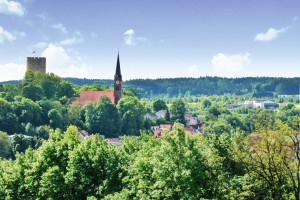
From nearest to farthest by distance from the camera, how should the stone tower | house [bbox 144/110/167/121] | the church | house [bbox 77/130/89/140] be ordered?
house [bbox 77/130/89/140] < the church < house [bbox 144/110/167/121] < the stone tower

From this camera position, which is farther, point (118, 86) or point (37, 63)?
point (37, 63)

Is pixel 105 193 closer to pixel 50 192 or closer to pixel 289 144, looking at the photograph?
pixel 50 192

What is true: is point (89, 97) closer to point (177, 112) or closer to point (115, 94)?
point (115, 94)

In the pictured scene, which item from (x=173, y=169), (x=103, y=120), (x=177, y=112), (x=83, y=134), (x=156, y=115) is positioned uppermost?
(x=173, y=169)

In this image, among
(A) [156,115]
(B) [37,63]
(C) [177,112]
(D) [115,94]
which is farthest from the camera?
(B) [37,63]

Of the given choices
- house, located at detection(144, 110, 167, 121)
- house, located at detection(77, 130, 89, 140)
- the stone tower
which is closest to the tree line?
house, located at detection(77, 130, 89, 140)

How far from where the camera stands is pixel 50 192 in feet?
78.6

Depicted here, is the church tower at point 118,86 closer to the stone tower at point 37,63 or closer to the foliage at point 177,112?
the foliage at point 177,112

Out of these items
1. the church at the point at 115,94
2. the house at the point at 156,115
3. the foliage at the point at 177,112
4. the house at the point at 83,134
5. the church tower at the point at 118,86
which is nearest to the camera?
the house at the point at 83,134

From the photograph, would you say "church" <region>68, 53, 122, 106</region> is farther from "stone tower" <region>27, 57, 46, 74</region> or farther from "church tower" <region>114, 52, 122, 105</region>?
"stone tower" <region>27, 57, 46, 74</region>

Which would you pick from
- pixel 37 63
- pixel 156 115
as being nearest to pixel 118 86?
pixel 156 115

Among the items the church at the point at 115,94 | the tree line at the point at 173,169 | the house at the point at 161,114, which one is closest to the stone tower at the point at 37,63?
the church at the point at 115,94

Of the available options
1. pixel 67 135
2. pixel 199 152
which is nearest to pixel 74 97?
pixel 67 135

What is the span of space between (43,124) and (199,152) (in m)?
69.8
